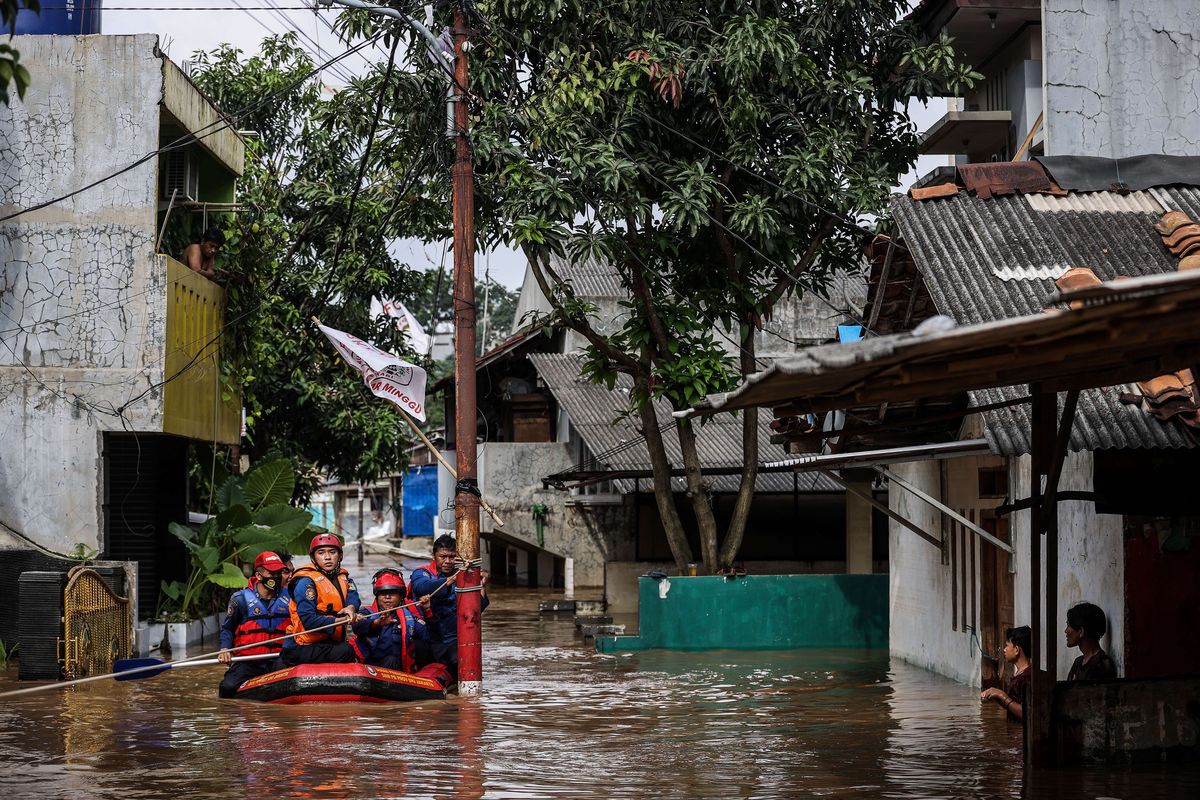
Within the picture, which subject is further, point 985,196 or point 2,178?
point 2,178

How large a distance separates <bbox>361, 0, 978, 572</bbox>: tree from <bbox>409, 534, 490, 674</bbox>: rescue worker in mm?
5272

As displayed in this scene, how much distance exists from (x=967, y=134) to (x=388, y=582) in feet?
41.6

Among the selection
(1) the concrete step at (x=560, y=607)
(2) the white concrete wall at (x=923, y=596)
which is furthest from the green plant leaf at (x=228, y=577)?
(1) the concrete step at (x=560, y=607)

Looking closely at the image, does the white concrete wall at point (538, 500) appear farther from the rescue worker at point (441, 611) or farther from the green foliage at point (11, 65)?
the green foliage at point (11, 65)

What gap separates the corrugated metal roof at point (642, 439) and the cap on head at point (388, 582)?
13368 mm

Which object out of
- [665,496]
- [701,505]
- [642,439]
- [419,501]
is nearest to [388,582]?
[701,505]

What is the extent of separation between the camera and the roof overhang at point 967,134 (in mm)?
23953

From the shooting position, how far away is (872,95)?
2403 cm

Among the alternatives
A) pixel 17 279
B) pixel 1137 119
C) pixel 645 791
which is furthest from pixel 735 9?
pixel 645 791

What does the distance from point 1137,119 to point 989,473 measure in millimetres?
5177

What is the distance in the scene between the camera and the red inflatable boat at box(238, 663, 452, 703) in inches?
654

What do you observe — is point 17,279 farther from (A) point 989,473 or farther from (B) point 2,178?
(A) point 989,473

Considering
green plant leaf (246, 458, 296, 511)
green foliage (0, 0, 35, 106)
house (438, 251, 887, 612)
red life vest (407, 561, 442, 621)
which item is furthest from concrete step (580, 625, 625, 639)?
green foliage (0, 0, 35, 106)

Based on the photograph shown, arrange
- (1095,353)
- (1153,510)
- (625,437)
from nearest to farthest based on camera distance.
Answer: (1095,353) → (1153,510) → (625,437)
